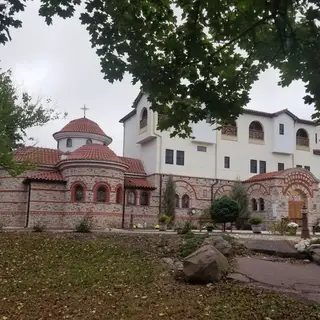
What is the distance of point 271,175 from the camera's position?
2966 centimetres

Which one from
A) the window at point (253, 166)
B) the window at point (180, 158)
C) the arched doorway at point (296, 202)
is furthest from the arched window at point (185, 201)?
the arched doorway at point (296, 202)

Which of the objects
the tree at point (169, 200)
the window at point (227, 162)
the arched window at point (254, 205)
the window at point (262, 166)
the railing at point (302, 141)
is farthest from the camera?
the railing at point (302, 141)

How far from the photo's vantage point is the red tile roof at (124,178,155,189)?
90.2ft

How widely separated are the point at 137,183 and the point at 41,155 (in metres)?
7.03

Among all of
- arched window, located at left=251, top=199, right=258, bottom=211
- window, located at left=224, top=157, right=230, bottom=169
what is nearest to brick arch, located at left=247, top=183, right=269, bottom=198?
arched window, located at left=251, top=199, right=258, bottom=211

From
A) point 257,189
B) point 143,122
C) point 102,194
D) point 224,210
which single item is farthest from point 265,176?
point 102,194

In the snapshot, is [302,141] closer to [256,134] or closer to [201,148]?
[256,134]

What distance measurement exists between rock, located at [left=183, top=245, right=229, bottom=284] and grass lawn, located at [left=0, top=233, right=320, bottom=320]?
0.27 m

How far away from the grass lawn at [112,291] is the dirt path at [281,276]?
69cm

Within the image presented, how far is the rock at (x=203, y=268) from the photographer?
8797 millimetres

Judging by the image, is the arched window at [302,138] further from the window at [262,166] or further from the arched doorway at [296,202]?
the arched doorway at [296,202]

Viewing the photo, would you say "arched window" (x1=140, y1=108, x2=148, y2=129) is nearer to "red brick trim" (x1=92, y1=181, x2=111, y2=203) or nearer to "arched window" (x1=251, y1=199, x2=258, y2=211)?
"red brick trim" (x1=92, y1=181, x2=111, y2=203)

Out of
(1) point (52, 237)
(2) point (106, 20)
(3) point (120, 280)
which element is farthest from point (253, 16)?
(1) point (52, 237)

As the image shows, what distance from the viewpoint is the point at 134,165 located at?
30312 millimetres
